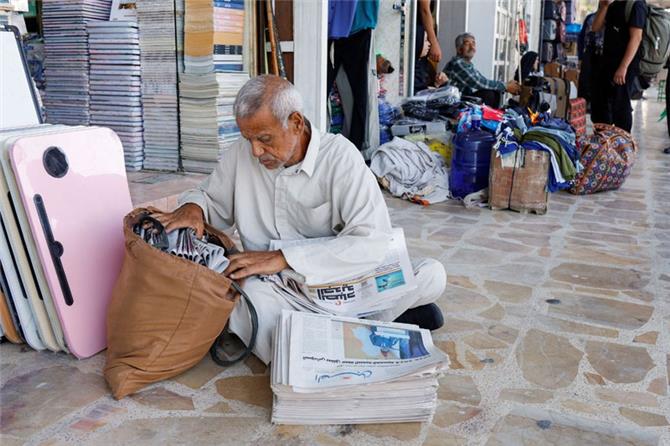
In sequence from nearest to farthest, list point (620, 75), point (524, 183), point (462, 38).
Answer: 1. point (524, 183)
2. point (620, 75)
3. point (462, 38)

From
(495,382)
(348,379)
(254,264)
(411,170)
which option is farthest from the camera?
(411,170)

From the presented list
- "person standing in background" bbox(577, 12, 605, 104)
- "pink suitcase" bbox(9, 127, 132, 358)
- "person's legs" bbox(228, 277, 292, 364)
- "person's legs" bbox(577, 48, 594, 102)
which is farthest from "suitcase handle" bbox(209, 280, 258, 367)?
"person's legs" bbox(577, 48, 594, 102)

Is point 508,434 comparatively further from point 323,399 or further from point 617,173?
point 617,173

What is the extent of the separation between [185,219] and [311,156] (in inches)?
19.4

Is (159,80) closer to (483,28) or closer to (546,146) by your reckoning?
(546,146)

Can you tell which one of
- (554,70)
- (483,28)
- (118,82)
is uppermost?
(483,28)

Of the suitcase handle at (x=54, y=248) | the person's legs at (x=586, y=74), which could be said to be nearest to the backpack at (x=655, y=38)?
the person's legs at (x=586, y=74)

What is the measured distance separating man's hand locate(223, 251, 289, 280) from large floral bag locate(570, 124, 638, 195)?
3928 millimetres

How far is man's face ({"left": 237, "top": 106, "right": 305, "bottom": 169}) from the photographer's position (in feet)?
6.62

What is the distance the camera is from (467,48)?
6789 millimetres

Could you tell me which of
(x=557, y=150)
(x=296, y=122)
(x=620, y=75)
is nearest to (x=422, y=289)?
(x=296, y=122)

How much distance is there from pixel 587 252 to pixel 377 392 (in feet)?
7.78

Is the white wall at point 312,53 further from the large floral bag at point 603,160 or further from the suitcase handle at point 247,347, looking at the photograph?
the suitcase handle at point 247,347

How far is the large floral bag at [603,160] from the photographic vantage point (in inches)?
208
